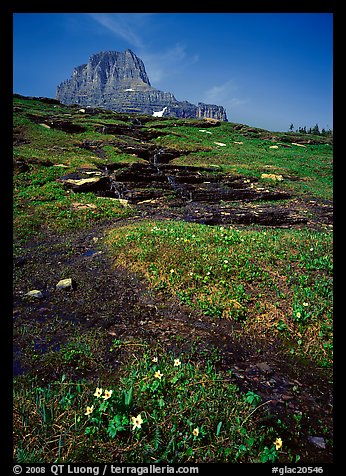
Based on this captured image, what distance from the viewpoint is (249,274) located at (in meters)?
7.16

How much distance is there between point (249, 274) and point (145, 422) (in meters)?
4.78

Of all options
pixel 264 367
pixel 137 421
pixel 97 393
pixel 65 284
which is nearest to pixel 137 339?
pixel 97 393

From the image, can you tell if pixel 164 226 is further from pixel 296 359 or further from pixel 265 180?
pixel 265 180

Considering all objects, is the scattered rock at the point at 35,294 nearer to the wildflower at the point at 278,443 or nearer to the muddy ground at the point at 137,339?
the muddy ground at the point at 137,339

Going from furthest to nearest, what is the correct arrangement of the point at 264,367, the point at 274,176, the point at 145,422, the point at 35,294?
1. the point at 274,176
2. the point at 35,294
3. the point at 264,367
4. the point at 145,422

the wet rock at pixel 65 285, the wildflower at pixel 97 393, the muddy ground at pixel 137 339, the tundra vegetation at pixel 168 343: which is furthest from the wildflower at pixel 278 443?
the wet rock at pixel 65 285

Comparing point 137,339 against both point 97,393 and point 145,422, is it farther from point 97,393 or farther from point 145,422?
point 145,422

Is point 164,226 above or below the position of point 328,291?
above

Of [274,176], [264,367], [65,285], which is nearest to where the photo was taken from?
[264,367]

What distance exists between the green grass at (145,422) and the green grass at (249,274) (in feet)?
6.81

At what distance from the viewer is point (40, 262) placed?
29.1 feet

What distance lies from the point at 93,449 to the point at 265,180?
25182mm
